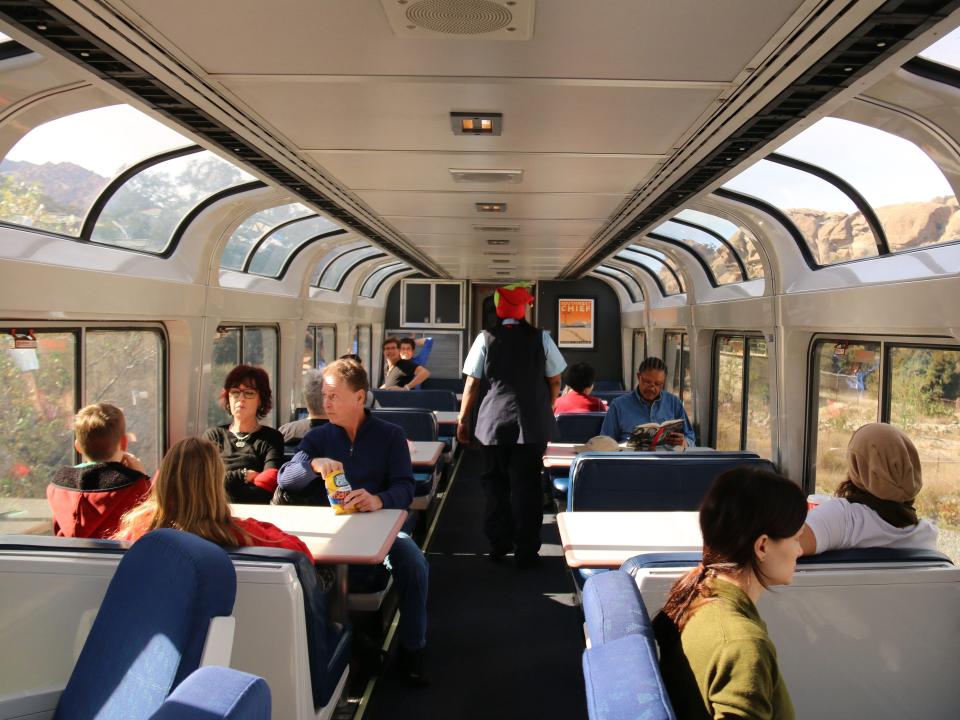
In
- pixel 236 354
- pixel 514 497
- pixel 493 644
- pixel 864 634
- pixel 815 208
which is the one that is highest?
pixel 815 208

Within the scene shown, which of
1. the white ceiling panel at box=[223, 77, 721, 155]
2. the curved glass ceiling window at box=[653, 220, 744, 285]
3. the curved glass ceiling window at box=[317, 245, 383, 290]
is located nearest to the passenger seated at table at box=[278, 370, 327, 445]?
the white ceiling panel at box=[223, 77, 721, 155]

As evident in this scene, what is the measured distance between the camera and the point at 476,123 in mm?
3008

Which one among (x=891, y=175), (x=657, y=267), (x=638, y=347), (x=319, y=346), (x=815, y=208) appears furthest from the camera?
(x=638, y=347)

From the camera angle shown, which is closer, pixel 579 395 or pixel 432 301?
pixel 579 395

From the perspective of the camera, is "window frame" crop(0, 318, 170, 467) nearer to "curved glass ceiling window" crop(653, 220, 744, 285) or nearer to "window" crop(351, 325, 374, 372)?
"curved glass ceiling window" crop(653, 220, 744, 285)

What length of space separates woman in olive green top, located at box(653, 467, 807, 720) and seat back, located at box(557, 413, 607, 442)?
5083mm

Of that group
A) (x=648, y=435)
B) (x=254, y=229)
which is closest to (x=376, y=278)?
(x=254, y=229)

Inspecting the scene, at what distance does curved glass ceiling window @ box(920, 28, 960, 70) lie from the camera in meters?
2.40

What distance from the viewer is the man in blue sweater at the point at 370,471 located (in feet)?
12.0

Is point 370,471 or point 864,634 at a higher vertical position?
point 370,471

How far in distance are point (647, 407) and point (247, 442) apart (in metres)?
2.86

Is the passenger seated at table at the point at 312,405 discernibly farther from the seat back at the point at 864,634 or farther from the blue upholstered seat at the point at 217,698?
the blue upholstered seat at the point at 217,698

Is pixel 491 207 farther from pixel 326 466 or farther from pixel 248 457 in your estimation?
pixel 326 466

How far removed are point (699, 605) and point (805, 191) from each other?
3.50 meters
